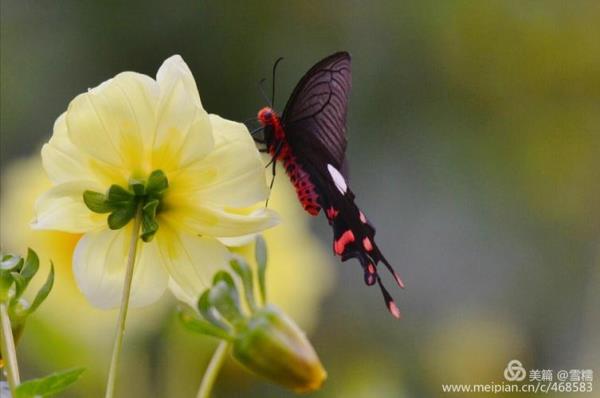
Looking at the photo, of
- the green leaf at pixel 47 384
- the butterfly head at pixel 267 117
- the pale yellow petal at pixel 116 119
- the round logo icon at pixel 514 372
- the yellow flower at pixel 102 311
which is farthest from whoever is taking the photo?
the round logo icon at pixel 514 372

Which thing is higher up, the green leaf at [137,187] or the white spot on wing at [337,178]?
the green leaf at [137,187]

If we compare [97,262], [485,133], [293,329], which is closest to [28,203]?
[97,262]

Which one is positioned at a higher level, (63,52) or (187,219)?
(187,219)

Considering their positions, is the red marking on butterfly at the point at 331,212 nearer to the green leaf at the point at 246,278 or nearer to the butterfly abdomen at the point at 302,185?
the butterfly abdomen at the point at 302,185

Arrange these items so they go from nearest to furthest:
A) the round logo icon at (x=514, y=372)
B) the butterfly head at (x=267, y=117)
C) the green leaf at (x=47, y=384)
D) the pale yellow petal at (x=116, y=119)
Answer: the green leaf at (x=47, y=384), the pale yellow petal at (x=116, y=119), the butterfly head at (x=267, y=117), the round logo icon at (x=514, y=372)

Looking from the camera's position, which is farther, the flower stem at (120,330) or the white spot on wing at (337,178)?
the white spot on wing at (337,178)

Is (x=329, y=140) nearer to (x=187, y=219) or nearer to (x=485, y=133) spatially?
(x=187, y=219)

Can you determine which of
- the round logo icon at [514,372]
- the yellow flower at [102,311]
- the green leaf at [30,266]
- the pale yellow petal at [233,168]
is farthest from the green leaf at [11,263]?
the round logo icon at [514,372]
